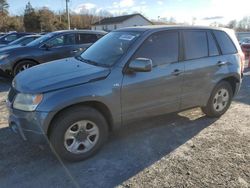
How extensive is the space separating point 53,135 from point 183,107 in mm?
2355

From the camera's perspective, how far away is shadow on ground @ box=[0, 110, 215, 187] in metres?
3.58

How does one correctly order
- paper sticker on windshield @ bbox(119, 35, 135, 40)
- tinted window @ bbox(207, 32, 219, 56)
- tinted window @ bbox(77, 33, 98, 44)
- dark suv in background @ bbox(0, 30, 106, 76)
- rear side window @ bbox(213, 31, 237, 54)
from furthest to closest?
tinted window @ bbox(77, 33, 98, 44), dark suv in background @ bbox(0, 30, 106, 76), rear side window @ bbox(213, 31, 237, 54), tinted window @ bbox(207, 32, 219, 56), paper sticker on windshield @ bbox(119, 35, 135, 40)

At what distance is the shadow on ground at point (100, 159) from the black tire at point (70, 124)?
0.38 ft

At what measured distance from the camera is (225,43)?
18.1 ft

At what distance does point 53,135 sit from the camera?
374cm

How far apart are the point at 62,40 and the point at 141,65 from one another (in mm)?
6091

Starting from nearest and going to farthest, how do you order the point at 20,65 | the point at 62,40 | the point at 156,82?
the point at 156,82
the point at 20,65
the point at 62,40

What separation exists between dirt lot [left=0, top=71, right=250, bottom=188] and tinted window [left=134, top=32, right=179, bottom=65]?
4.16ft

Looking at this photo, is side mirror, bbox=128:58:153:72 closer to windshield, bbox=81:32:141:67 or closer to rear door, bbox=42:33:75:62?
windshield, bbox=81:32:141:67

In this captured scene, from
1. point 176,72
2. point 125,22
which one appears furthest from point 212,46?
point 125,22

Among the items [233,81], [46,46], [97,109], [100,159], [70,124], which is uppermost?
[46,46]

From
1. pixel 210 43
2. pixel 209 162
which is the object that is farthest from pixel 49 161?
pixel 210 43

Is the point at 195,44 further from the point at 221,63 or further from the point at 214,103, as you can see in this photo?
the point at 214,103

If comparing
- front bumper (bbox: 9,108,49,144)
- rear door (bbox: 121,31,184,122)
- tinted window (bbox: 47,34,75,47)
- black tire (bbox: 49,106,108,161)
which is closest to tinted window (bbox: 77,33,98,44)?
tinted window (bbox: 47,34,75,47)
